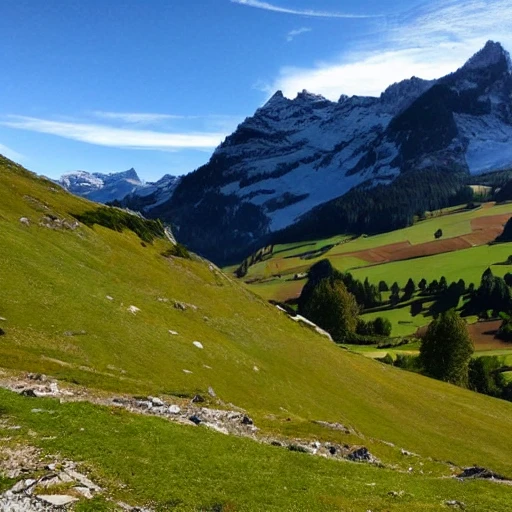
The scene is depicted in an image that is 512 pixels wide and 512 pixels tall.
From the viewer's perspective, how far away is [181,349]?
59.4m

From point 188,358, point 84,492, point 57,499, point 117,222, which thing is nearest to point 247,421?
point 188,358

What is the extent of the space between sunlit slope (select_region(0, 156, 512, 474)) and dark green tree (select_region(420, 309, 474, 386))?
19961mm

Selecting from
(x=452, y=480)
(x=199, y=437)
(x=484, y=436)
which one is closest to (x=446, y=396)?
(x=484, y=436)

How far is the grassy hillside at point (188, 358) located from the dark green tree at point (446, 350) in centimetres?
1997

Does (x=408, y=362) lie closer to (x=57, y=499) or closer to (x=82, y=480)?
(x=82, y=480)

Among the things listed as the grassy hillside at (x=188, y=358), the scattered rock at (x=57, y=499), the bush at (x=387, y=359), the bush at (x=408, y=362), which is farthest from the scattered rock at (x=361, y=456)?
the bush at (x=387, y=359)

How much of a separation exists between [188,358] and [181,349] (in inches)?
75.1

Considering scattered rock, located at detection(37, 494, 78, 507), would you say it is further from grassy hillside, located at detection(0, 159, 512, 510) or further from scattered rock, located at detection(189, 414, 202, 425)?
scattered rock, located at detection(189, 414, 202, 425)

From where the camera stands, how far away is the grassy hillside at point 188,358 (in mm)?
42406

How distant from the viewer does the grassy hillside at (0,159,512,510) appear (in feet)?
139

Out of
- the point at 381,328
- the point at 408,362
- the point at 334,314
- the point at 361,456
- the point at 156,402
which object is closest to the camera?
the point at 156,402

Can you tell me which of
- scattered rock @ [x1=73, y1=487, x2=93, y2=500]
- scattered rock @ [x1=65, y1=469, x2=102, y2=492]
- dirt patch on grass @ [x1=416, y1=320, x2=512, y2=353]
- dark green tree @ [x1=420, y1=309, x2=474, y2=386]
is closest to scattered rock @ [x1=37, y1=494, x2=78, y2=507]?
scattered rock @ [x1=73, y1=487, x2=93, y2=500]

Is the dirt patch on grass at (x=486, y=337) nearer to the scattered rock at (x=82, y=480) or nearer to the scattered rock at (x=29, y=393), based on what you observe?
the scattered rock at (x=29, y=393)

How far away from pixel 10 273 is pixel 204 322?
29.2 meters
